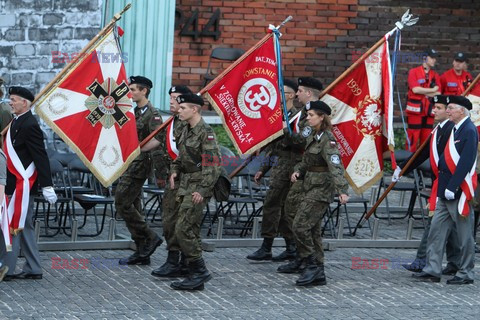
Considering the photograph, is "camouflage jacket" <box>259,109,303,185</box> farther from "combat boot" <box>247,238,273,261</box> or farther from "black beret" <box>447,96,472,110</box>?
"black beret" <box>447,96,472,110</box>

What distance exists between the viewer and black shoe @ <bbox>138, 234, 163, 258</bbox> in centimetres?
1308

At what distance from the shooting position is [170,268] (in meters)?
12.5

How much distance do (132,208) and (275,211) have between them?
1574 mm

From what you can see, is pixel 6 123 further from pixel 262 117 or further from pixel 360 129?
pixel 360 129

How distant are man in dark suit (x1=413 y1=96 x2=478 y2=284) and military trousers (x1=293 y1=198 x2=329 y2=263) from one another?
3.82 ft

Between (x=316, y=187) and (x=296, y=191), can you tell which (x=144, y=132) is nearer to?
(x=296, y=191)

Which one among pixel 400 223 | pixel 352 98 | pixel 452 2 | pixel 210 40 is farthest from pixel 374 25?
pixel 352 98

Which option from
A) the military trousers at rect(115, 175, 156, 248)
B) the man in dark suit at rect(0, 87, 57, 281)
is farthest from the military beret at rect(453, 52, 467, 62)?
the man in dark suit at rect(0, 87, 57, 281)

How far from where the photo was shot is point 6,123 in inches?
535

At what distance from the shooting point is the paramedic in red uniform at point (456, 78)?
790 inches

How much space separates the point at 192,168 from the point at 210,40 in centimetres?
809

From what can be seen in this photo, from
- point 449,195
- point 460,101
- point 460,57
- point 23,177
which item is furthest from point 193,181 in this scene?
point 460,57

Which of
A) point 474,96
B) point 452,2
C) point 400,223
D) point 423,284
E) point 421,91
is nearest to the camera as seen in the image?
point 423,284

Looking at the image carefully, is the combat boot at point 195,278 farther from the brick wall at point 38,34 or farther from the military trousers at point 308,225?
the brick wall at point 38,34
